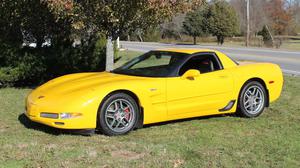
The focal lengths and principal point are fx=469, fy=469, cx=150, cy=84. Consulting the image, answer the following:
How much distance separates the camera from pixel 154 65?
7199mm

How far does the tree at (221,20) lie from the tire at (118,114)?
46.2 meters

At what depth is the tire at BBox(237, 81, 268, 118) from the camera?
740cm

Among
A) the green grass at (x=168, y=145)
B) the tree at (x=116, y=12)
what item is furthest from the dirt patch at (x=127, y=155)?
the tree at (x=116, y=12)

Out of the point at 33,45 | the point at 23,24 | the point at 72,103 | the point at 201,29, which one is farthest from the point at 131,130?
the point at 201,29

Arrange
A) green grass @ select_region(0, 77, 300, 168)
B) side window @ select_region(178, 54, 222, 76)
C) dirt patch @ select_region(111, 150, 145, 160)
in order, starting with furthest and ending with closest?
side window @ select_region(178, 54, 222, 76)
dirt patch @ select_region(111, 150, 145, 160)
green grass @ select_region(0, 77, 300, 168)

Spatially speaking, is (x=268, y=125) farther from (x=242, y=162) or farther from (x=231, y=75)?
(x=242, y=162)

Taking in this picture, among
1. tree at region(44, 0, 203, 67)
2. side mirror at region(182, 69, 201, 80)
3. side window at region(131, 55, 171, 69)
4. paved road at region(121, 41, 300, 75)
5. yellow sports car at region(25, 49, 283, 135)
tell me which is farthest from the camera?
paved road at region(121, 41, 300, 75)

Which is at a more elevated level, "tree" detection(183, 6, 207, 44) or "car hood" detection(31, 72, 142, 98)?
"tree" detection(183, 6, 207, 44)

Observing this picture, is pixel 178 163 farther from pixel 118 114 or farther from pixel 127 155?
pixel 118 114

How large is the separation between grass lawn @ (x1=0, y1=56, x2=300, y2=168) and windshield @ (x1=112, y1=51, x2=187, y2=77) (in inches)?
31.3

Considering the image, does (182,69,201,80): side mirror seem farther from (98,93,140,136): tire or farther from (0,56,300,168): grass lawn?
(98,93,140,136): tire

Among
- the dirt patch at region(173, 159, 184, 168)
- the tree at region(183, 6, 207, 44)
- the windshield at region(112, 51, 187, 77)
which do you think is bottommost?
the dirt patch at region(173, 159, 184, 168)

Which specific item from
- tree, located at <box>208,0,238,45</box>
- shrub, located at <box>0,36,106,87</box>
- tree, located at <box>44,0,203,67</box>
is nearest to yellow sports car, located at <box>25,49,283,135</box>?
tree, located at <box>44,0,203,67</box>

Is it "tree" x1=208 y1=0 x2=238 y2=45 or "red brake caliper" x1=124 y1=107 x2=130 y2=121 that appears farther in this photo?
"tree" x1=208 y1=0 x2=238 y2=45
